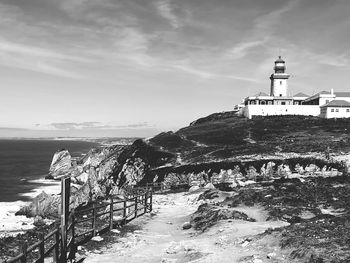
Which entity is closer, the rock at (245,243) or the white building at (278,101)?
the rock at (245,243)

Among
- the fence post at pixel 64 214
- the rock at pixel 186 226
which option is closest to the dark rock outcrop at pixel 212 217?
the rock at pixel 186 226

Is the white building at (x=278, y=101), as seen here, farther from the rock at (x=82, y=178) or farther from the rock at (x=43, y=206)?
the rock at (x=43, y=206)

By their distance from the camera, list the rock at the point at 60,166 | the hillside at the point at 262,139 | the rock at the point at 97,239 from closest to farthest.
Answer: the rock at the point at 97,239 → the hillside at the point at 262,139 → the rock at the point at 60,166

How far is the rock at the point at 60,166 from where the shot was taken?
95.1m

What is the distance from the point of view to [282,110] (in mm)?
110438

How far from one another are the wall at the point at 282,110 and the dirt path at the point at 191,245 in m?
91.9

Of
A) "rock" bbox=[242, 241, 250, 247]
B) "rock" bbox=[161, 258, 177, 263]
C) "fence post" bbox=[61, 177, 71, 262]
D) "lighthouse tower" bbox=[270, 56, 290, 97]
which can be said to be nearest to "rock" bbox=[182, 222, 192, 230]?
"rock" bbox=[242, 241, 250, 247]

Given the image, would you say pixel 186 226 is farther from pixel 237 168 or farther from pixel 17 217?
pixel 237 168

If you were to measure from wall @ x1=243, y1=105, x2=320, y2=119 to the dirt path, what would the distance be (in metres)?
91.9

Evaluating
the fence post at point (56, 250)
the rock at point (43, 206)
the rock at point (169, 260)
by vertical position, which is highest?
the fence post at point (56, 250)

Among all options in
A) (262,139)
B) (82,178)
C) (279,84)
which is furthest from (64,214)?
(279,84)

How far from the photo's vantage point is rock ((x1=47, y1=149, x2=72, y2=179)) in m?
95.1

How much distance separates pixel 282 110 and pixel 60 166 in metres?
66.2

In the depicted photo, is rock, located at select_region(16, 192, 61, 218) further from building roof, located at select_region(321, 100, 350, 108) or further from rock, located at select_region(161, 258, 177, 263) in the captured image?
building roof, located at select_region(321, 100, 350, 108)
